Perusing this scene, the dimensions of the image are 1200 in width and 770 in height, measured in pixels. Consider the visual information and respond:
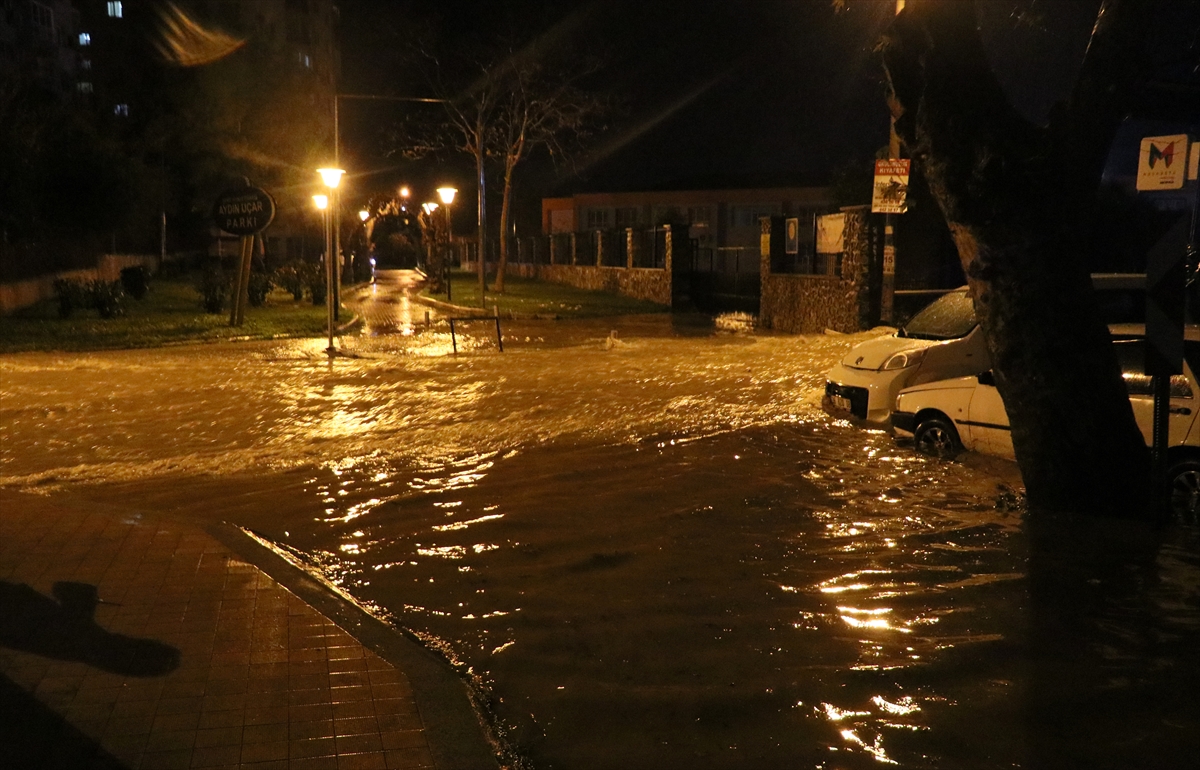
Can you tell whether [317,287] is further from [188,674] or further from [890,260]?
[188,674]

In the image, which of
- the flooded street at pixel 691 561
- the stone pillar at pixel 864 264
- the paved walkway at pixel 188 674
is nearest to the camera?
the paved walkway at pixel 188 674

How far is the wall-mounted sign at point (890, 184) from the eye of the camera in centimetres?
1476

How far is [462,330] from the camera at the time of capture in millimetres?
25953

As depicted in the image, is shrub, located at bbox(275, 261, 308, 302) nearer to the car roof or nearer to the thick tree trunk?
the car roof

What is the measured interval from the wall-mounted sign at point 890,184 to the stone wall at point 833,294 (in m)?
4.71

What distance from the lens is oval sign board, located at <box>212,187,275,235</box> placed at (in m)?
24.1

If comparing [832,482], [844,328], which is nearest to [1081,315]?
[832,482]

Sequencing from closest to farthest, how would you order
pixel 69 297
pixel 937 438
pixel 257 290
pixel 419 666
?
pixel 419 666 → pixel 937 438 → pixel 69 297 → pixel 257 290

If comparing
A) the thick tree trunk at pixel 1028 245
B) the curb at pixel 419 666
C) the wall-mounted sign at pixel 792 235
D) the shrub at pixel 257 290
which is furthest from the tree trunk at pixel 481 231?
the curb at pixel 419 666

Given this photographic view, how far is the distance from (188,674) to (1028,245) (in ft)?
19.1

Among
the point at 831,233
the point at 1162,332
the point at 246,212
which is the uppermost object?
the point at 246,212

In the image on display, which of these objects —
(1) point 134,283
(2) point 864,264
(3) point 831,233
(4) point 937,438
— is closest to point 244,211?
(1) point 134,283

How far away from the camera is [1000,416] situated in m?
9.54

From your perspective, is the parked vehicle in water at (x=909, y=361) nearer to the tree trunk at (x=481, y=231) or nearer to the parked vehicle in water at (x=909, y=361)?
the parked vehicle in water at (x=909, y=361)
